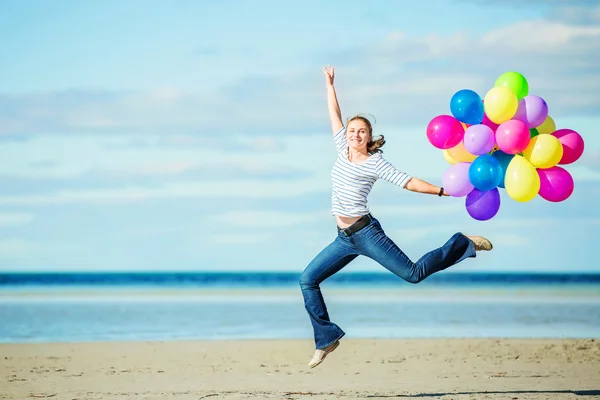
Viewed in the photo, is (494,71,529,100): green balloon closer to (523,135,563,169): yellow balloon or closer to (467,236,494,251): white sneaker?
(523,135,563,169): yellow balloon

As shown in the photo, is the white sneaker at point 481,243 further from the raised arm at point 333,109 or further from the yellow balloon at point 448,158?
the raised arm at point 333,109

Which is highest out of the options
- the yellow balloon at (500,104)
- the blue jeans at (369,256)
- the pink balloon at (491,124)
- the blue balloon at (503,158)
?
the yellow balloon at (500,104)

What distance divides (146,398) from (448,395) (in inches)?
122

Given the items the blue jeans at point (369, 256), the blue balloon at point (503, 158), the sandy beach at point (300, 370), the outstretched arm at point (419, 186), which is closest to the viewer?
the outstretched arm at point (419, 186)

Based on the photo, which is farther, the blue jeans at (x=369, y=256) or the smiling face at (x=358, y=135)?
the smiling face at (x=358, y=135)

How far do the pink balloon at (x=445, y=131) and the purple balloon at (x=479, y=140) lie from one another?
0.57ft

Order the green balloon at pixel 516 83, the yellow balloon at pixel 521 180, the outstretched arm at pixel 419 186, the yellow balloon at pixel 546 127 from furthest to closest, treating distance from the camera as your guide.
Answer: the yellow balloon at pixel 546 127, the green balloon at pixel 516 83, the yellow balloon at pixel 521 180, the outstretched arm at pixel 419 186

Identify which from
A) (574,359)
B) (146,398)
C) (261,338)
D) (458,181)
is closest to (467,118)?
(458,181)

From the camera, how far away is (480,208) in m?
8.19

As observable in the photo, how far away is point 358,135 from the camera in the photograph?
26.5 ft

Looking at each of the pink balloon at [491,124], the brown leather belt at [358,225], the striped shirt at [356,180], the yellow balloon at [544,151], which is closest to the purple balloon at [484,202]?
the yellow balloon at [544,151]

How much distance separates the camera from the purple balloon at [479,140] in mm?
8008

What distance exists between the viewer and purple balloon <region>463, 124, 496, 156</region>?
26.3 feet

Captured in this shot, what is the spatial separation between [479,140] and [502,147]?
230 mm
